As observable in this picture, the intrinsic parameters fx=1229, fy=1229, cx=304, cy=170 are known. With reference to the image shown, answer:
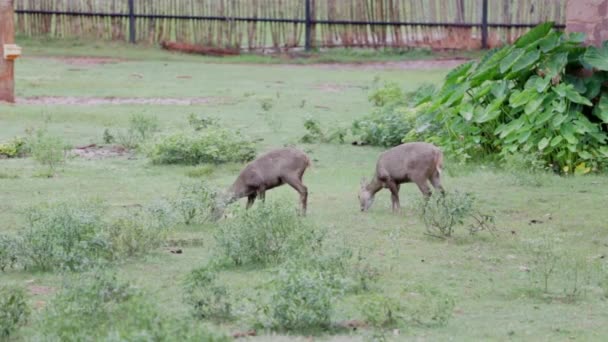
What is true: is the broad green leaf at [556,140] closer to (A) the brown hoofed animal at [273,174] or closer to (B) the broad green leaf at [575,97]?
(B) the broad green leaf at [575,97]

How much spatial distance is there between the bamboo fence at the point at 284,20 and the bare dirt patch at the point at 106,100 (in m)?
7.93

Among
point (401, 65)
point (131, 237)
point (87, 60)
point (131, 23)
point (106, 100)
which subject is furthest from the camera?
point (131, 23)

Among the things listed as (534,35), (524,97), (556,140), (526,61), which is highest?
(534,35)

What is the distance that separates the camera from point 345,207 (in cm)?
1109

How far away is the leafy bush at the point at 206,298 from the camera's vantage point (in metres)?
7.05

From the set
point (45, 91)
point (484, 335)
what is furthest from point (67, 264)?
point (45, 91)

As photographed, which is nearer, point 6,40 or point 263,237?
point 263,237

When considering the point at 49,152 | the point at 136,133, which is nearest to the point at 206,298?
the point at 49,152

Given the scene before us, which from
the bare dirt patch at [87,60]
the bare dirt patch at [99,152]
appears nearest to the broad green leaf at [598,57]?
the bare dirt patch at [99,152]

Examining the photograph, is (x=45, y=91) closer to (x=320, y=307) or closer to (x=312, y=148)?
(x=312, y=148)

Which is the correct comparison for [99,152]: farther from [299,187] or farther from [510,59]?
[510,59]

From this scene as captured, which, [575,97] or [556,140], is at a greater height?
[575,97]

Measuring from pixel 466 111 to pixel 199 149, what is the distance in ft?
9.81

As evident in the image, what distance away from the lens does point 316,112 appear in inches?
718
